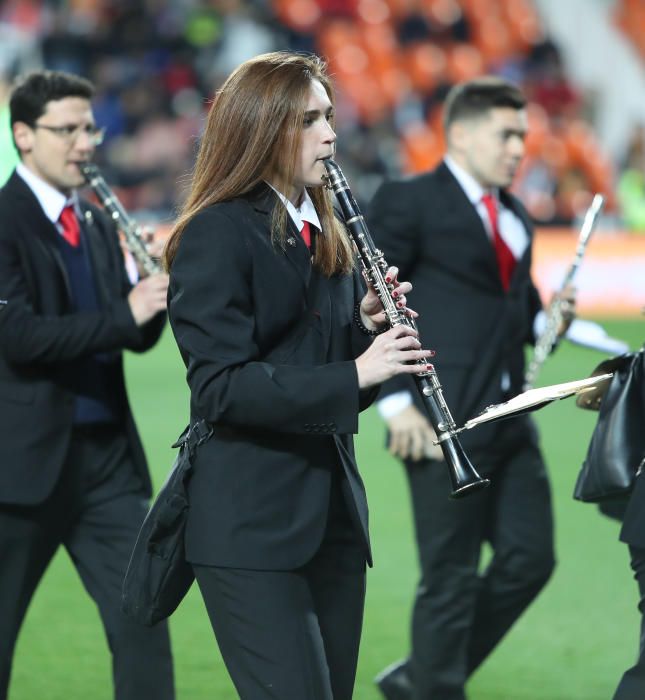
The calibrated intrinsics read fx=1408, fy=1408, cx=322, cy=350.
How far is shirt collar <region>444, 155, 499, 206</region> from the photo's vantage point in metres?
5.14

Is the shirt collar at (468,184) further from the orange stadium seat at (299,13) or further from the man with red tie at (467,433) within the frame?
the orange stadium seat at (299,13)

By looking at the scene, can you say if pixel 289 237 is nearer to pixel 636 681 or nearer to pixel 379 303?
pixel 379 303

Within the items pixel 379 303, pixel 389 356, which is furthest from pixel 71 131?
pixel 389 356

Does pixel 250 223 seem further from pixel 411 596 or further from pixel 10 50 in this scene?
pixel 10 50

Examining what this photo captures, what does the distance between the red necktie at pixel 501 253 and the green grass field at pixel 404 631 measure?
1.56 metres

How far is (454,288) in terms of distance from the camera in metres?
5.05

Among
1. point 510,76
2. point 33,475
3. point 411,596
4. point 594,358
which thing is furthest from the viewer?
point 510,76

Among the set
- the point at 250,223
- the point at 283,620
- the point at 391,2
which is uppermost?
the point at 391,2

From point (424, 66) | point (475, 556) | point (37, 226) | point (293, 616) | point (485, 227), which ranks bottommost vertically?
point (475, 556)

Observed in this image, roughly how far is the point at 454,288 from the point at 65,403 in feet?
4.89

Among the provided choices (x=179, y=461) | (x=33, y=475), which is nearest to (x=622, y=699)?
(x=179, y=461)

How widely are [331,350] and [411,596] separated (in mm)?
3409

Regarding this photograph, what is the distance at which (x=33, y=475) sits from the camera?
13.9ft

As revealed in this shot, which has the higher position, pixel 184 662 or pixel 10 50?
pixel 10 50
